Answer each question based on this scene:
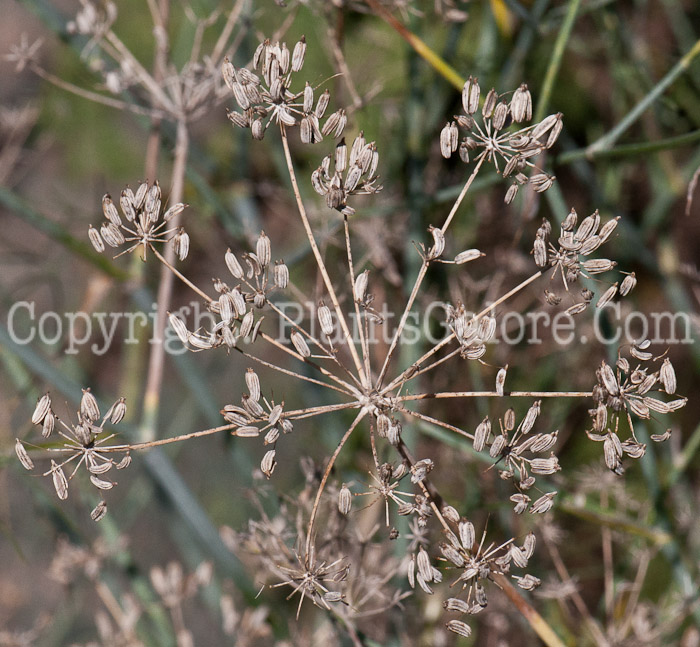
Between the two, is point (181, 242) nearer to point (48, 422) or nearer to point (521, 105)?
point (48, 422)

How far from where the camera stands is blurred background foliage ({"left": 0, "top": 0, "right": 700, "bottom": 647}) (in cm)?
84

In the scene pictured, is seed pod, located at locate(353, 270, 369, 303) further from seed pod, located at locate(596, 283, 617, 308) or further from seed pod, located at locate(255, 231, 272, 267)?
seed pod, located at locate(596, 283, 617, 308)

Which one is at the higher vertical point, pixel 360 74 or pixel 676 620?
pixel 360 74

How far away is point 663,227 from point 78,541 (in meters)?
0.99

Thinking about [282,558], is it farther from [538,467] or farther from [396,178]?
[396,178]

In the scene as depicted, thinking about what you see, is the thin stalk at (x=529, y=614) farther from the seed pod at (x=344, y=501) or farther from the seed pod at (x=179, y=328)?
the seed pod at (x=179, y=328)

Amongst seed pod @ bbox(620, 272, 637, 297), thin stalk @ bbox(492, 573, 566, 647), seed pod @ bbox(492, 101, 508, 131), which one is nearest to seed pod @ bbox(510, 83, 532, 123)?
seed pod @ bbox(492, 101, 508, 131)

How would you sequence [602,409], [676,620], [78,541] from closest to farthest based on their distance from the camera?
1. [602,409]
2. [676,620]
3. [78,541]

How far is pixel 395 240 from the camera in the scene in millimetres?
996

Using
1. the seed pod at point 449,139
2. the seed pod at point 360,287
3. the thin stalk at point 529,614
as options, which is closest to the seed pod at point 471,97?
the seed pod at point 449,139

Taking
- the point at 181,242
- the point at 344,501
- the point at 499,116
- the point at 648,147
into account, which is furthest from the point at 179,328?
the point at 648,147

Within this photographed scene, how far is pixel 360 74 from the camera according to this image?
1341 mm

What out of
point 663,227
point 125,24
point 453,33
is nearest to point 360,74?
point 453,33

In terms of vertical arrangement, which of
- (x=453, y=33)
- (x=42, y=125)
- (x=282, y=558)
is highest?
(x=42, y=125)
